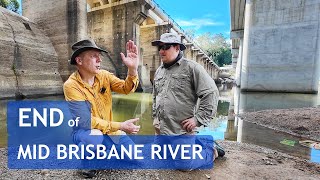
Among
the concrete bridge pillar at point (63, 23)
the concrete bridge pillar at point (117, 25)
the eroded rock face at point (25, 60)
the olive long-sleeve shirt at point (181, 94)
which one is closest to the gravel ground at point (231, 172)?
the olive long-sleeve shirt at point (181, 94)

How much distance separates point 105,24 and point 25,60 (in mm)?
12052

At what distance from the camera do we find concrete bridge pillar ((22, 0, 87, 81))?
16.0 meters

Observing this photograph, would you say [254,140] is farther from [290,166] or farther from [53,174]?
[53,174]

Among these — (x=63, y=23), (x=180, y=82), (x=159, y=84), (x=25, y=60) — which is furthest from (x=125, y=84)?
(x=63, y=23)

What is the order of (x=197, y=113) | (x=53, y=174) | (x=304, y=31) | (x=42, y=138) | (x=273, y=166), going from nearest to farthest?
(x=197, y=113)
(x=53, y=174)
(x=273, y=166)
(x=42, y=138)
(x=304, y=31)

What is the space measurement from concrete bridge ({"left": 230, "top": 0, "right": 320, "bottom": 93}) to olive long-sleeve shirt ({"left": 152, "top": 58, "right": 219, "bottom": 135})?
14.1m

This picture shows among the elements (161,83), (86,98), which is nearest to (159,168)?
(161,83)

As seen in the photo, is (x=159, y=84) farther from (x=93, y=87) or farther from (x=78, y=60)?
(x=78, y=60)

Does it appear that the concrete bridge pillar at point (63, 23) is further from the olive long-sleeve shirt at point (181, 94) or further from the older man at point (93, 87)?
the olive long-sleeve shirt at point (181, 94)

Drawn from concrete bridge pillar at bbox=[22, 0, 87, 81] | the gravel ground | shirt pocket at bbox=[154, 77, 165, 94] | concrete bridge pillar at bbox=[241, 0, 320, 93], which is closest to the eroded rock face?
concrete bridge pillar at bbox=[22, 0, 87, 81]

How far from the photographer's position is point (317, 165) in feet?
9.45

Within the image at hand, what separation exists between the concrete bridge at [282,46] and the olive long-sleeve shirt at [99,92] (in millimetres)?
14473

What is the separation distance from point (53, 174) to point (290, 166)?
3.02 m

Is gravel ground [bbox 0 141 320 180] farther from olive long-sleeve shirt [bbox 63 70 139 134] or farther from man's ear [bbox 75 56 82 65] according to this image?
man's ear [bbox 75 56 82 65]
